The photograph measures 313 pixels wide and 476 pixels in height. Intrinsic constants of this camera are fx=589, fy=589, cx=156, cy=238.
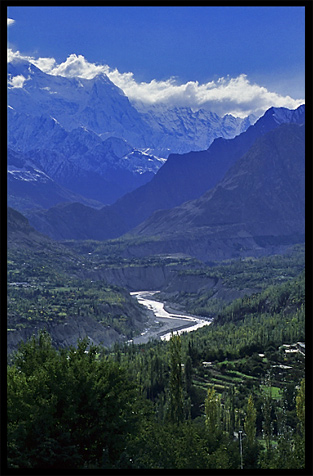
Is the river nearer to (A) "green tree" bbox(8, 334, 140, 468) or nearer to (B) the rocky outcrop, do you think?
(B) the rocky outcrop

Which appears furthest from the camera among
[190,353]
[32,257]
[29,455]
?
[32,257]

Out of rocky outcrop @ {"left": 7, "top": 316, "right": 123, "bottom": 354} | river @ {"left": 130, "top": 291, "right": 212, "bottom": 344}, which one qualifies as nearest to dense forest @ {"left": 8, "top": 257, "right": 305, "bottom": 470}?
rocky outcrop @ {"left": 7, "top": 316, "right": 123, "bottom": 354}

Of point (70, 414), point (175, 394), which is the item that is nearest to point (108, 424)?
point (70, 414)

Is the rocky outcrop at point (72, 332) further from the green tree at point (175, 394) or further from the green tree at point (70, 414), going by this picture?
the green tree at point (70, 414)
